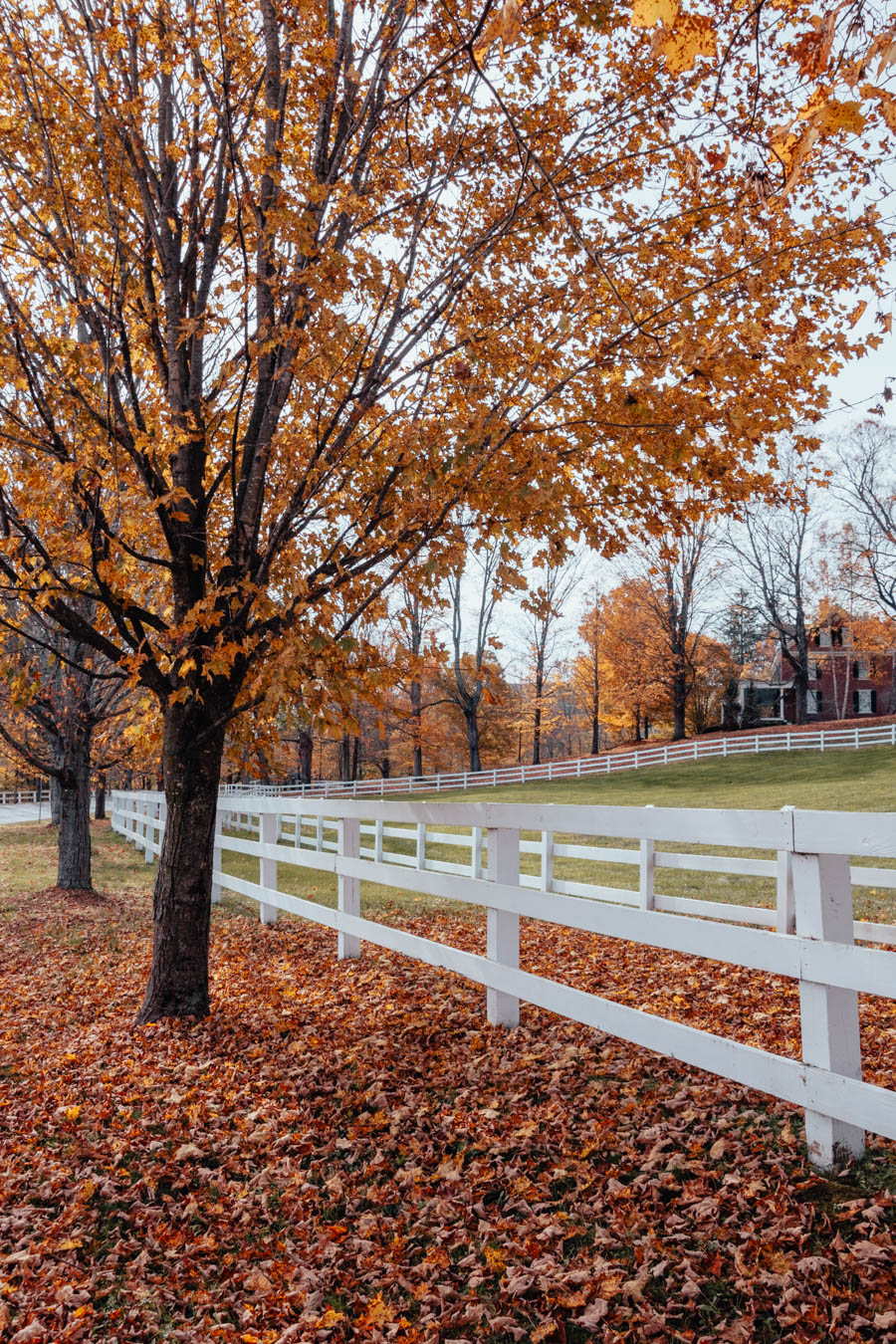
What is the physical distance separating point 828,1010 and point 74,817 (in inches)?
491

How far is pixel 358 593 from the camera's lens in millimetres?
5711

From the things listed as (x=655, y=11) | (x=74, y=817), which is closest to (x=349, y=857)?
(x=655, y=11)

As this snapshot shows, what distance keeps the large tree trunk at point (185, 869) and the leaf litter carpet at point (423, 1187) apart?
275 millimetres

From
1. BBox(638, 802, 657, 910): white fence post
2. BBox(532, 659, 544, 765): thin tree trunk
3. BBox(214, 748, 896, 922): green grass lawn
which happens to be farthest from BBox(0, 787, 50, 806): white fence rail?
BBox(638, 802, 657, 910): white fence post

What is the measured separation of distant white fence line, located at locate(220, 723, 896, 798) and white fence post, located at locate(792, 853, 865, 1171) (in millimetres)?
27512

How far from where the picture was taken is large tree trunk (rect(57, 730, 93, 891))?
1291 cm

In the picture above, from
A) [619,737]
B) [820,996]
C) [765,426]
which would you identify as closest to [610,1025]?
[820,996]

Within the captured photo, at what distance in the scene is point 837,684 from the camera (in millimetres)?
44750

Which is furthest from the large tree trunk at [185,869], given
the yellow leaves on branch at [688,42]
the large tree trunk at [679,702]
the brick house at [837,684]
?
the brick house at [837,684]

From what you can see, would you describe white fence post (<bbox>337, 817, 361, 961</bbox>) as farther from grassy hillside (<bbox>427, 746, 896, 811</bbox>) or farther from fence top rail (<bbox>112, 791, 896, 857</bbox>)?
grassy hillside (<bbox>427, 746, 896, 811</bbox>)

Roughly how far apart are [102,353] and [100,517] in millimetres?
1204

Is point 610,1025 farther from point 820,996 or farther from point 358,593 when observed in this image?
point 358,593

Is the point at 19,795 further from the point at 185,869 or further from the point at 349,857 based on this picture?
the point at 185,869

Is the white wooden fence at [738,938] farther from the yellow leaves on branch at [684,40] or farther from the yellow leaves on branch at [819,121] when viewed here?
the yellow leaves on branch at [684,40]
